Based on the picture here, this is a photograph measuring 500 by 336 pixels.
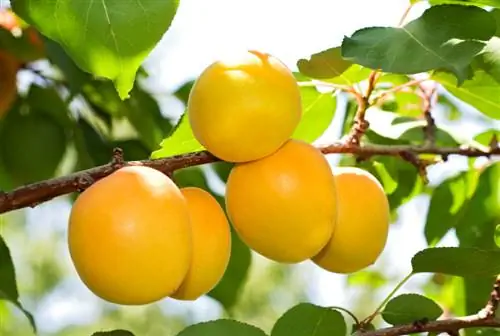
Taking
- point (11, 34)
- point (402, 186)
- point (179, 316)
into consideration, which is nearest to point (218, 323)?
point (402, 186)

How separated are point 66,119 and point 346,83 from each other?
0.60 metres

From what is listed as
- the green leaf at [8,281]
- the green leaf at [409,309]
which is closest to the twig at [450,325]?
the green leaf at [409,309]

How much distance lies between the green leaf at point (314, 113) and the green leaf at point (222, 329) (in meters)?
0.34

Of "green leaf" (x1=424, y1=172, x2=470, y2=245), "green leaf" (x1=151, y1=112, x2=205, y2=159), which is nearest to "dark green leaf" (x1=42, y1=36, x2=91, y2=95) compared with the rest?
"green leaf" (x1=151, y1=112, x2=205, y2=159)

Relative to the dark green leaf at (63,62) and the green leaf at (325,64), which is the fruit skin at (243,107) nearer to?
the green leaf at (325,64)

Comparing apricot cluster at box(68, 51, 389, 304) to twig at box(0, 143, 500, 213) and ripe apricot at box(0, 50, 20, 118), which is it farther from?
ripe apricot at box(0, 50, 20, 118)

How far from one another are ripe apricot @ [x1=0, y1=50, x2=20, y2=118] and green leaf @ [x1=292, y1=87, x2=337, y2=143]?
585mm

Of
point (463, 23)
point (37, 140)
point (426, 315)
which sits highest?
point (463, 23)

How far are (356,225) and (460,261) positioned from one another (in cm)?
11

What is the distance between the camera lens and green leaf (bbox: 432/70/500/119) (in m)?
0.90

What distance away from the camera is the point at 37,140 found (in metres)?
1.30

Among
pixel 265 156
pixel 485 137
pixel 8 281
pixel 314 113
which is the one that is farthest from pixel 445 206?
pixel 8 281

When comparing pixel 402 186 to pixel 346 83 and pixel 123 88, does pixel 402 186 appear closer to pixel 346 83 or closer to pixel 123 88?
pixel 346 83

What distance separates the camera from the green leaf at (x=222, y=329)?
722 mm
